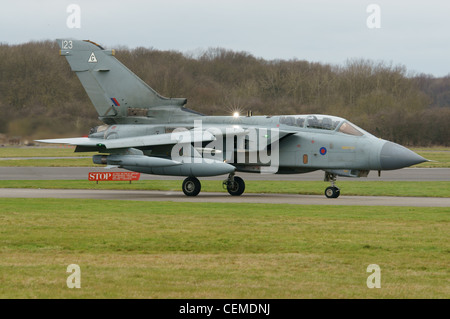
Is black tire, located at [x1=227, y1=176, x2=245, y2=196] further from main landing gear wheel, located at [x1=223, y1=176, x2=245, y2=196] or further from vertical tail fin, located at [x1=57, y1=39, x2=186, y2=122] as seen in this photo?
vertical tail fin, located at [x1=57, y1=39, x2=186, y2=122]

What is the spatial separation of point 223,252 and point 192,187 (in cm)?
1307

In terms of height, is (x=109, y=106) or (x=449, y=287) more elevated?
(x=109, y=106)

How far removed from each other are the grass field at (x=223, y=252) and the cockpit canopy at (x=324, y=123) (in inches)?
201

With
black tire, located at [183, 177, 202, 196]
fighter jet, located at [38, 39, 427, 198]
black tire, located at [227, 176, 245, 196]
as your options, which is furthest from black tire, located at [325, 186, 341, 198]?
black tire, located at [183, 177, 202, 196]

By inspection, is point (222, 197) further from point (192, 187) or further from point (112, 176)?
point (112, 176)

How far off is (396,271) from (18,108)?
24876 millimetres

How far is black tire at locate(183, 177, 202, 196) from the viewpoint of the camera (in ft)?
79.4

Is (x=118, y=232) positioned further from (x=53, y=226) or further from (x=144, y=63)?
(x=144, y=63)

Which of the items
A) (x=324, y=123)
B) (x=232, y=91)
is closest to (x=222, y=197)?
(x=324, y=123)

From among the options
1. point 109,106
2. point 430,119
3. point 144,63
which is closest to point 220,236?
point 109,106

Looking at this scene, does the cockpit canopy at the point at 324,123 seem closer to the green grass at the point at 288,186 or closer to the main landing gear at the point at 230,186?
the main landing gear at the point at 230,186

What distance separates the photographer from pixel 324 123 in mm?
23094

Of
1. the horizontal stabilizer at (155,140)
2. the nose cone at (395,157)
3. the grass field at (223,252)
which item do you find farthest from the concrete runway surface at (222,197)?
the grass field at (223,252)

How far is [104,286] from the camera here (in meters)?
8.42
